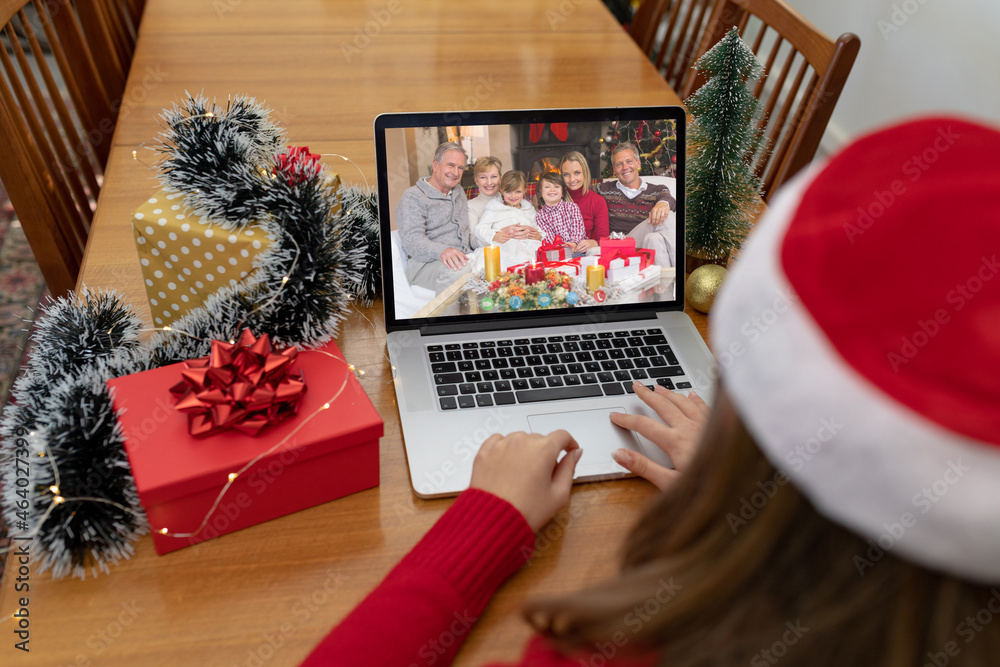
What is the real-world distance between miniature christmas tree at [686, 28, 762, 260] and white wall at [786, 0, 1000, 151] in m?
0.93

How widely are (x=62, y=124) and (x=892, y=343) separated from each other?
1.47m

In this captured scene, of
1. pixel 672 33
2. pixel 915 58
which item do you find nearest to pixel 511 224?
pixel 672 33

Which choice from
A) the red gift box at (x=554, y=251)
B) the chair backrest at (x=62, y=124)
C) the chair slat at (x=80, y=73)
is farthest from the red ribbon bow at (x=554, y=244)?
the chair slat at (x=80, y=73)

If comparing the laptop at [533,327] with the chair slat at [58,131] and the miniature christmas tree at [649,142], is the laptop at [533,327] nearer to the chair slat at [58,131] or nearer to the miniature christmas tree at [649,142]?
the miniature christmas tree at [649,142]

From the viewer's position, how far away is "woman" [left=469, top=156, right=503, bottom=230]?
85 centimetres

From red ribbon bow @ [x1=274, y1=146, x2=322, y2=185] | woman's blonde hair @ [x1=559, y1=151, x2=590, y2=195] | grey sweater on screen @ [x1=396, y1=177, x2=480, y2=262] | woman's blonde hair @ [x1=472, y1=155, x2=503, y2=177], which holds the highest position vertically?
red ribbon bow @ [x1=274, y1=146, x2=322, y2=185]

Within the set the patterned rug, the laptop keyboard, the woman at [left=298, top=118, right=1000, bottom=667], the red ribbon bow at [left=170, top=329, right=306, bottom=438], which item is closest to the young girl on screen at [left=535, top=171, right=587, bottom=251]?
the laptop keyboard

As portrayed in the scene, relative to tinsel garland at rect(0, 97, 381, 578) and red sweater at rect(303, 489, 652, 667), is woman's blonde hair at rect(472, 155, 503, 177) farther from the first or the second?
red sweater at rect(303, 489, 652, 667)

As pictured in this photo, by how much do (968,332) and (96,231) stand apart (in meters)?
1.04

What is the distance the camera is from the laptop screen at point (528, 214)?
832 millimetres

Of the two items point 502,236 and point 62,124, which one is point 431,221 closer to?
point 502,236

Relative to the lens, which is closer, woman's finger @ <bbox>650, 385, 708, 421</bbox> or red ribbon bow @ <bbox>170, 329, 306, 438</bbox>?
red ribbon bow @ <bbox>170, 329, 306, 438</bbox>

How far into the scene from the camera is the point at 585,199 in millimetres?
876

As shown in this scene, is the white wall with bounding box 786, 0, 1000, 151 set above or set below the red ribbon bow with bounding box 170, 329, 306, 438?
below
